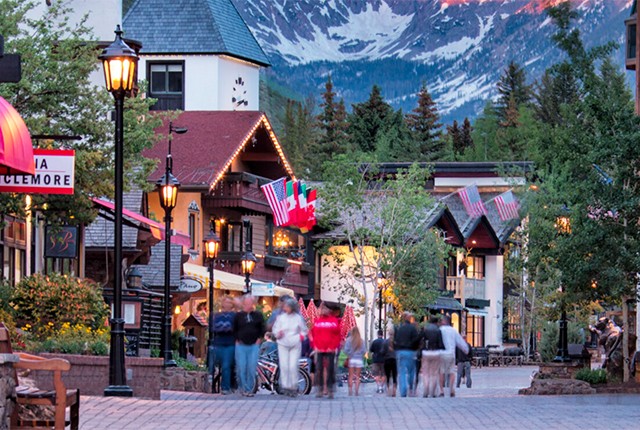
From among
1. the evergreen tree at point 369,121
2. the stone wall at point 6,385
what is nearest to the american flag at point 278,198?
the stone wall at point 6,385

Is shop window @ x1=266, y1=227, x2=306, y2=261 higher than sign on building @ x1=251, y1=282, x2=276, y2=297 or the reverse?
higher

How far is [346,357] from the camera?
116ft

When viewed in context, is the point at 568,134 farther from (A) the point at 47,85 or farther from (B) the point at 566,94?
(B) the point at 566,94

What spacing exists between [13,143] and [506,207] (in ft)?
219

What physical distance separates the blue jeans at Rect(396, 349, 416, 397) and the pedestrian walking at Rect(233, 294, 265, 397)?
476cm

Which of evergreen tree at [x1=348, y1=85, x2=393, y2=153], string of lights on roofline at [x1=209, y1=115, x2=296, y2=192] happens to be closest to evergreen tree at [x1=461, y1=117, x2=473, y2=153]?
evergreen tree at [x1=348, y1=85, x2=393, y2=153]

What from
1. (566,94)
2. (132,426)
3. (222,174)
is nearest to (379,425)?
(132,426)

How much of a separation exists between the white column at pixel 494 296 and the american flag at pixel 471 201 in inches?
186

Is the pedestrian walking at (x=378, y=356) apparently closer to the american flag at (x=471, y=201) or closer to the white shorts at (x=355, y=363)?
the white shorts at (x=355, y=363)

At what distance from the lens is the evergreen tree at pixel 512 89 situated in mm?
153500

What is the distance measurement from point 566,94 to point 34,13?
98.8 meters

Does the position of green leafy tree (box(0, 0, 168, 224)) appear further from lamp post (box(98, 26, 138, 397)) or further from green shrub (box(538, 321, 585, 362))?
green shrub (box(538, 321, 585, 362))

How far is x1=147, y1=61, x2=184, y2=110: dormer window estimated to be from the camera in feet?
240

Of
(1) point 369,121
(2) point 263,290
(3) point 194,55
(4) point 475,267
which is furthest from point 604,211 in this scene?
(1) point 369,121
